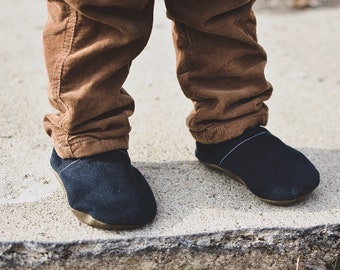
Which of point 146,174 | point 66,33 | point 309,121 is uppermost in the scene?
point 66,33

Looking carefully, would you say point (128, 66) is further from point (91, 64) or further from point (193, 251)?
point (193, 251)

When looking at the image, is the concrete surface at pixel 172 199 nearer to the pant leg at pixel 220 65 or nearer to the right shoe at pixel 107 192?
the right shoe at pixel 107 192

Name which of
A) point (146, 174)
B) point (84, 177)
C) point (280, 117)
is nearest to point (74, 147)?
point (84, 177)

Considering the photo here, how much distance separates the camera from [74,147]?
Result: 61.2 inches

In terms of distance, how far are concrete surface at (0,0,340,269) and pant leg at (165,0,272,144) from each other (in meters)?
0.18

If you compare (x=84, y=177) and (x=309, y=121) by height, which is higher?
(x=84, y=177)

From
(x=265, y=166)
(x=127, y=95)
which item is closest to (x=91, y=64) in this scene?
(x=127, y=95)

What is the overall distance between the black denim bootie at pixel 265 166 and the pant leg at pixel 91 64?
322mm

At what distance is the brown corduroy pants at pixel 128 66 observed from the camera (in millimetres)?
1426

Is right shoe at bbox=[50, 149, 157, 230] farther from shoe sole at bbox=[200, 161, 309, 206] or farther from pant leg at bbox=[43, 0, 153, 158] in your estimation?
shoe sole at bbox=[200, 161, 309, 206]

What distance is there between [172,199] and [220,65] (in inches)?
14.9

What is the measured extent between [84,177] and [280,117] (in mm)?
1046

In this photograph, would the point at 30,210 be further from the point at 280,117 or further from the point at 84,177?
the point at 280,117

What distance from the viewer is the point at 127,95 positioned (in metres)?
1.62
